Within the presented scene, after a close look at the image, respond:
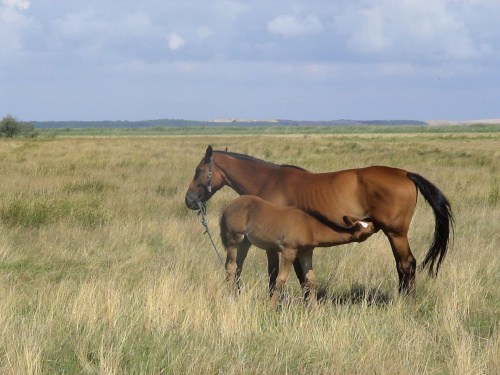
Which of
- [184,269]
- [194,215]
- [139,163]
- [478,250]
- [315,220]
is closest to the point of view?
[315,220]

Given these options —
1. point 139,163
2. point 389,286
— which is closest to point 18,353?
point 389,286

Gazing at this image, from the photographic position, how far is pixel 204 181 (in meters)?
6.75

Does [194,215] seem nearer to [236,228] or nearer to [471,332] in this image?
[236,228]

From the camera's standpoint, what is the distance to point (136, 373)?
11.6 feet

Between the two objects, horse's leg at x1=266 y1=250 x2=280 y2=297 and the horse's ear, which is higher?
the horse's ear

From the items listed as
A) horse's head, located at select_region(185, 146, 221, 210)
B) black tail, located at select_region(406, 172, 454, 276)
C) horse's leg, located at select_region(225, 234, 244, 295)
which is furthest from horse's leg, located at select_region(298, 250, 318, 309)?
horse's head, located at select_region(185, 146, 221, 210)

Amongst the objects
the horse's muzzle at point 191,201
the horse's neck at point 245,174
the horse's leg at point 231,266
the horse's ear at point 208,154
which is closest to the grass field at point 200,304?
the horse's leg at point 231,266

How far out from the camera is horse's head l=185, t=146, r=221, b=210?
21.9 feet

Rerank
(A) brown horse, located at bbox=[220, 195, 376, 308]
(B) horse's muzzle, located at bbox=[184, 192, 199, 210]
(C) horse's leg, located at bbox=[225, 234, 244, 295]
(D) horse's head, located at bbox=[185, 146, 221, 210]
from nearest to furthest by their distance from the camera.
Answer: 1. (A) brown horse, located at bbox=[220, 195, 376, 308]
2. (C) horse's leg, located at bbox=[225, 234, 244, 295]
3. (D) horse's head, located at bbox=[185, 146, 221, 210]
4. (B) horse's muzzle, located at bbox=[184, 192, 199, 210]

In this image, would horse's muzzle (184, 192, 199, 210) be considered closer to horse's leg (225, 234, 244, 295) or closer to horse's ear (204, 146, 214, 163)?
horse's ear (204, 146, 214, 163)

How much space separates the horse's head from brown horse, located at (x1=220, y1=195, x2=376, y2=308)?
1.26 metres

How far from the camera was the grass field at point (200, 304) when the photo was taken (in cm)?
386

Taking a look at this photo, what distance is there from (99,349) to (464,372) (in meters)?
2.43

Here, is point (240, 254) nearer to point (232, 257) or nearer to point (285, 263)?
point (232, 257)
